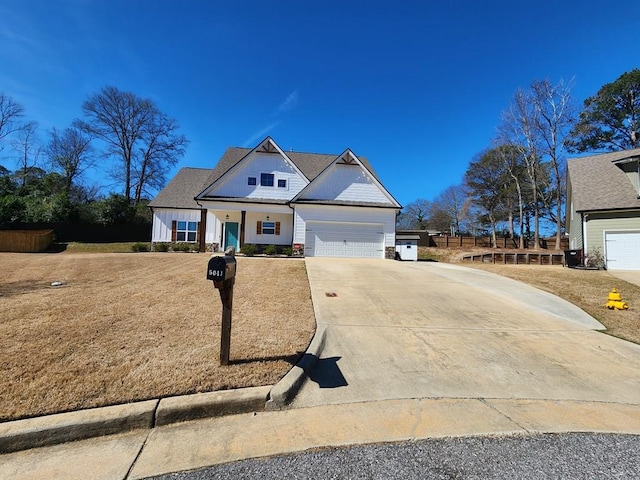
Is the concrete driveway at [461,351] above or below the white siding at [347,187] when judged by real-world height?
below

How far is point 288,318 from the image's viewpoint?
5.70m

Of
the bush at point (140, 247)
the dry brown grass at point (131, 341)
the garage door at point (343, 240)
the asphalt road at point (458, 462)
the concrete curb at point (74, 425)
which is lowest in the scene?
the asphalt road at point (458, 462)

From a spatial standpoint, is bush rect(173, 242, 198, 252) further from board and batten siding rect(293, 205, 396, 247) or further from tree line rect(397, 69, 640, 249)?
tree line rect(397, 69, 640, 249)

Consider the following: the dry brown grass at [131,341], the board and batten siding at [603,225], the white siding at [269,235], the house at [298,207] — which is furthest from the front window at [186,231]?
the board and batten siding at [603,225]

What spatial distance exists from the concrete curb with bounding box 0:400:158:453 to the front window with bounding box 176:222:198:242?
22.1 meters

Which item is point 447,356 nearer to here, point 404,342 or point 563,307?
point 404,342

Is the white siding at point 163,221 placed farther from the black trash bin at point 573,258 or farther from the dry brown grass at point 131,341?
the black trash bin at point 573,258

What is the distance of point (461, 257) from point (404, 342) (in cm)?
2320

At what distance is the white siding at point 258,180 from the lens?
64.1 feet

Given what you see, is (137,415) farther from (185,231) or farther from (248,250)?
(185,231)

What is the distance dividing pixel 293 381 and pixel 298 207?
50.9 feet

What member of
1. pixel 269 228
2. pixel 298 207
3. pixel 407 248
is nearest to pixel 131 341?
pixel 298 207

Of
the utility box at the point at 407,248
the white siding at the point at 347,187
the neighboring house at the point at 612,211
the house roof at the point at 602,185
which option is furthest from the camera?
the utility box at the point at 407,248

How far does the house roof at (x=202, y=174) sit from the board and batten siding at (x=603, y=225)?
1300 cm
